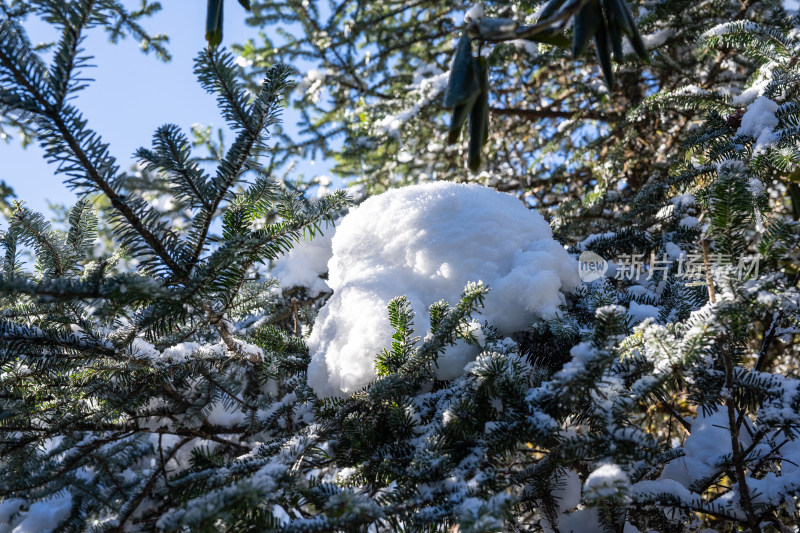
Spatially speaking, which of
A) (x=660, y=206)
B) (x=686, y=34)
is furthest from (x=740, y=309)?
(x=686, y=34)

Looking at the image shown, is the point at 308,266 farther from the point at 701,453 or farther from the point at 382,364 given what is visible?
the point at 701,453

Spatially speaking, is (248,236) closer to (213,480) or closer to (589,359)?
(213,480)

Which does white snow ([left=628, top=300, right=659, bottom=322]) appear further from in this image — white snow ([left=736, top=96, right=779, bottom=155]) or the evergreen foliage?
white snow ([left=736, top=96, right=779, bottom=155])

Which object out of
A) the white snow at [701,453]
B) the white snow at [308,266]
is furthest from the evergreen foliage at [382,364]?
the white snow at [308,266]

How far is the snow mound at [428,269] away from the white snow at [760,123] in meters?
0.76

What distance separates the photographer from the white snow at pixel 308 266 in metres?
2.26

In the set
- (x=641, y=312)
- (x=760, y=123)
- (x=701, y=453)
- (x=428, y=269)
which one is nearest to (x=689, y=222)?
(x=760, y=123)

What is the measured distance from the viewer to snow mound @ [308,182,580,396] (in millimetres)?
1276

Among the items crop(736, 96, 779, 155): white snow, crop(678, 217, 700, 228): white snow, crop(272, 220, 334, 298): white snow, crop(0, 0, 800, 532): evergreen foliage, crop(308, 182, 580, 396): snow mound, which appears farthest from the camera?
crop(272, 220, 334, 298): white snow

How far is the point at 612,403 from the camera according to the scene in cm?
93

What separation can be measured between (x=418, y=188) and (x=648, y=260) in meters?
1.03

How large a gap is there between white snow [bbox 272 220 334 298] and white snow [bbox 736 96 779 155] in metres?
1.63

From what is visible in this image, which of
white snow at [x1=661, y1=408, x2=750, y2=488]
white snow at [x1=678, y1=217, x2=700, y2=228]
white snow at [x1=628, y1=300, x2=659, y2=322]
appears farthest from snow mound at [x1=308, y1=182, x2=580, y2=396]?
white snow at [x1=678, y1=217, x2=700, y2=228]

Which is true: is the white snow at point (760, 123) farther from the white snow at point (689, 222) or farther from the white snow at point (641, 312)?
the white snow at point (641, 312)
